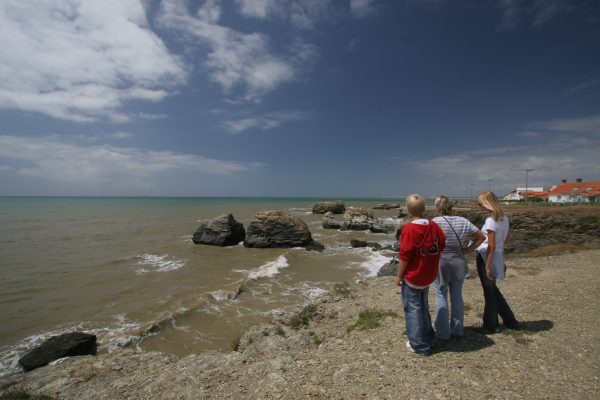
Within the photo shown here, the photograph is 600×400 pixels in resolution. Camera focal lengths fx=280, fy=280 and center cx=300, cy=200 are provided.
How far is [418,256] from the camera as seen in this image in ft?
14.4

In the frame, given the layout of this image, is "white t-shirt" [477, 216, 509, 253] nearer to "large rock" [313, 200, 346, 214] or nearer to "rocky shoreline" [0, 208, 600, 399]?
"rocky shoreline" [0, 208, 600, 399]

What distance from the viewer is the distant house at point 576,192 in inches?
1766

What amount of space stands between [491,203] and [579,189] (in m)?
62.9


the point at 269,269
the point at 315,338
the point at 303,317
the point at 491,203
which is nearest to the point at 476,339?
the point at 491,203

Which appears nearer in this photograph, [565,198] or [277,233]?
[277,233]

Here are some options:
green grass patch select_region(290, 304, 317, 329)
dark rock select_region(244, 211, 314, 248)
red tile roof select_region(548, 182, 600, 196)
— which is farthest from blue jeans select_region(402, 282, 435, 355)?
red tile roof select_region(548, 182, 600, 196)

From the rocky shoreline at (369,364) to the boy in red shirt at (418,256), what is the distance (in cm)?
102

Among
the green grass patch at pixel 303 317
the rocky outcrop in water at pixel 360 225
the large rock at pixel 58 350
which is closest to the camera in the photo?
the large rock at pixel 58 350

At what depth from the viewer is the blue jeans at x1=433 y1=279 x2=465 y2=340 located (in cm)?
496

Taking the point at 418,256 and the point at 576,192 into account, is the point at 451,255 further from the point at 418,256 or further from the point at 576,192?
the point at 576,192

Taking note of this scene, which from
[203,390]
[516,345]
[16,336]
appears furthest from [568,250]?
[16,336]

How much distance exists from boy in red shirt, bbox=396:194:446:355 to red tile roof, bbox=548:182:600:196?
195 ft

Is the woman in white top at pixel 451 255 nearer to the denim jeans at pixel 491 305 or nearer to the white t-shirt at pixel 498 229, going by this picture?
the white t-shirt at pixel 498 229

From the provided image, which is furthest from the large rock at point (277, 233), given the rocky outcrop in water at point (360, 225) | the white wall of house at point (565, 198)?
the white wall of house at point (565, 198)
